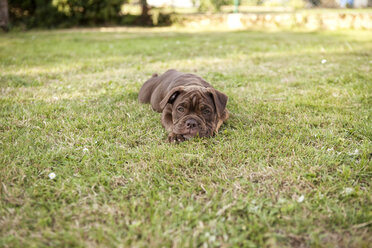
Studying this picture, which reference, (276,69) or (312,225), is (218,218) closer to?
(312,225)

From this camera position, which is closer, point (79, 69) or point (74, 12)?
point (79, 69)

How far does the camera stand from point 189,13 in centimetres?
1784

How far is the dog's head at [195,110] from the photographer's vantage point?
12.2 ft

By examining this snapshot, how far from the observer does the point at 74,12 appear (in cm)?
1747

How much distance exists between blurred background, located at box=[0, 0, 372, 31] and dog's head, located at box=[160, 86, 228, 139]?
44.1 feet

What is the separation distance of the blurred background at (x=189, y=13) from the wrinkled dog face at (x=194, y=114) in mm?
13546

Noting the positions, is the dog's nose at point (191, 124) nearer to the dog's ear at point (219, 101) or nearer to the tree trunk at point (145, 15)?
the dog's ear at point (219, 101)

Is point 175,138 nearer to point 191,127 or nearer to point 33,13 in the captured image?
point 191,127

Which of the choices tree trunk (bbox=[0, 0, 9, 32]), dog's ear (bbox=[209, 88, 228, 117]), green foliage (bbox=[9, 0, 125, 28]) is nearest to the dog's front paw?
dog's ear (bbox=[209, 88, 228, 117])

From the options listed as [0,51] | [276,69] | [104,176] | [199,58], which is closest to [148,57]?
[199,58]

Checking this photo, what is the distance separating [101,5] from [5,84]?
12.9 metres

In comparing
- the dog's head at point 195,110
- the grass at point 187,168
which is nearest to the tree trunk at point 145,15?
the grass at point 187,168

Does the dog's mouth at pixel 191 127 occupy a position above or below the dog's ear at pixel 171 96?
below

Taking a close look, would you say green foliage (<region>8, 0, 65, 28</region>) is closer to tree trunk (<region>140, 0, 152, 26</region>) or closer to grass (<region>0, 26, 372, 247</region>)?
tree trunk (<region>140, 0, 152, 26</region>)
